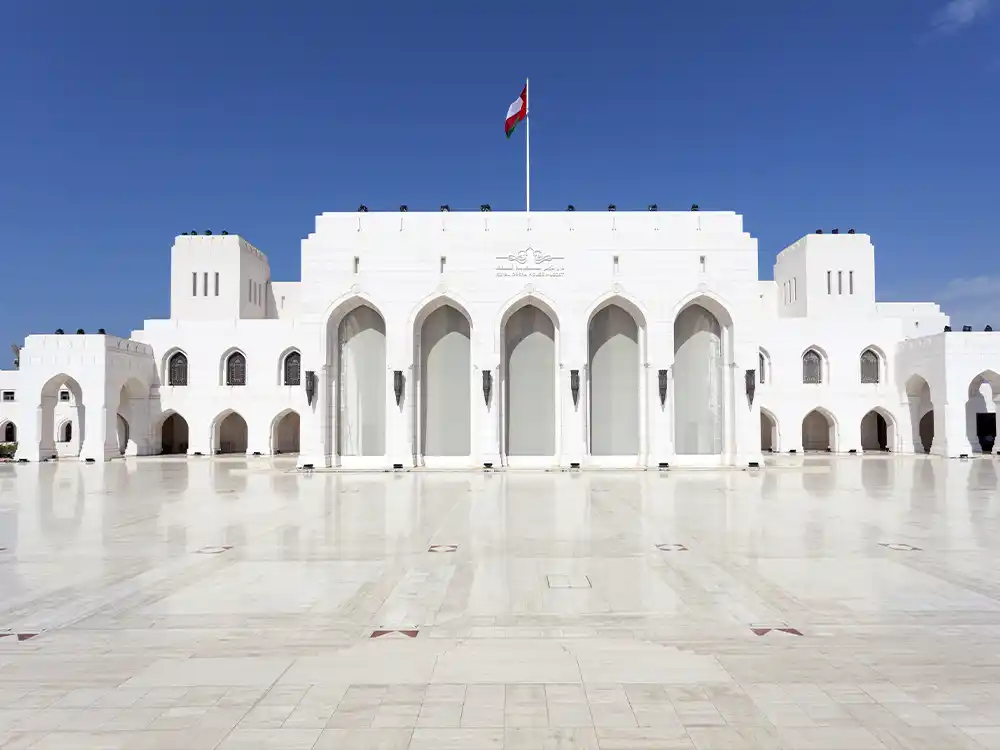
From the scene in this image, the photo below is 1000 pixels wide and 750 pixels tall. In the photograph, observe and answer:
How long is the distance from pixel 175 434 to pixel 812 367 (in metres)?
38.1

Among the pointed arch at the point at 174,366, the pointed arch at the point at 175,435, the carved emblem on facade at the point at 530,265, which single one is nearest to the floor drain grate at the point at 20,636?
the carved emblem on facade at the point at 530,265

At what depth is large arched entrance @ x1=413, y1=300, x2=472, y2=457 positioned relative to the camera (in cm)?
2750

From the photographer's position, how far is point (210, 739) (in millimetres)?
4246

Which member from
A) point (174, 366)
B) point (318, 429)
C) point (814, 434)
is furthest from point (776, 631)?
point (814, 434)

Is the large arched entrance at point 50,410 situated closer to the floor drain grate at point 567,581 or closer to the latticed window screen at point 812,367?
the floor drain grate at point 567,581

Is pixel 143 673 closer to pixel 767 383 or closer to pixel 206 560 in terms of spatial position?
pixel 206 560

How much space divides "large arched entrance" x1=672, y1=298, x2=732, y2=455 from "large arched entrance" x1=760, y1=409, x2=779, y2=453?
1106cm

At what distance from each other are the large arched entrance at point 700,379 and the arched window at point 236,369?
2448 cm

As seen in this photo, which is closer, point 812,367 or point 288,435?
point 812,367

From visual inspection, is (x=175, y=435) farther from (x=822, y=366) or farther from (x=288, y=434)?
(x=822, y=366)

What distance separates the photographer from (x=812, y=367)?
3816cm

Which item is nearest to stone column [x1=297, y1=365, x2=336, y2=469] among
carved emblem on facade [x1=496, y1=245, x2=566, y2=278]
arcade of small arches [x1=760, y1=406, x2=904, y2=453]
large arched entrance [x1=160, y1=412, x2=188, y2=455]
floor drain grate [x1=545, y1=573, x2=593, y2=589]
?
carved emblem on facade [x1=496, y1=245, x2=566, y2=278]

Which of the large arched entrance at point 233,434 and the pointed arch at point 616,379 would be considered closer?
the pointed arch at point 616,379

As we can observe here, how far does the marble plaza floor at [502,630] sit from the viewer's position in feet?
14.6
